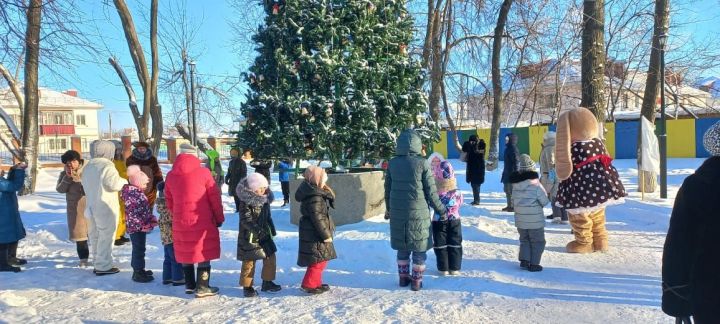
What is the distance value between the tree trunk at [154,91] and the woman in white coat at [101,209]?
9729mm

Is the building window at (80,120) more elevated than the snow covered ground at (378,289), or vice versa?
the building window at (80,120)

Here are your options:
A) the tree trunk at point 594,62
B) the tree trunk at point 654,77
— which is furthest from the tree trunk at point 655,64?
the tree trunk at point 594,62

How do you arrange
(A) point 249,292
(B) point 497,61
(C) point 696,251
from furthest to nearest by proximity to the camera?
(B) point 497,61 < (A) point 249,292 < (C) point 696,251

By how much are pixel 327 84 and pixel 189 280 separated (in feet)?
15.1

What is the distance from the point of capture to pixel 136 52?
15078mm

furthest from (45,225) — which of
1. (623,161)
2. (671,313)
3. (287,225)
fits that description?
(623,161)

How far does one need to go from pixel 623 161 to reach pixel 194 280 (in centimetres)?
2342

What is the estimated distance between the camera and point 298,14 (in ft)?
28.3

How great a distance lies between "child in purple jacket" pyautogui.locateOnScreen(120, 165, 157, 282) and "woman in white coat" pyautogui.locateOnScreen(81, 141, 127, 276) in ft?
1.31

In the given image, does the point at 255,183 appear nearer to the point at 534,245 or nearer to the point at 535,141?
the point at 534,245

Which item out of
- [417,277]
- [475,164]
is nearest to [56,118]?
[475,164]

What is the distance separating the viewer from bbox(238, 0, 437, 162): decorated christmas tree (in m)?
8.57

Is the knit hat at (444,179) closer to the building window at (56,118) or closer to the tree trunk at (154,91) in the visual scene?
the tree trunk at (154,91)

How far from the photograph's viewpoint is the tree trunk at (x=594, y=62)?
946 cm
